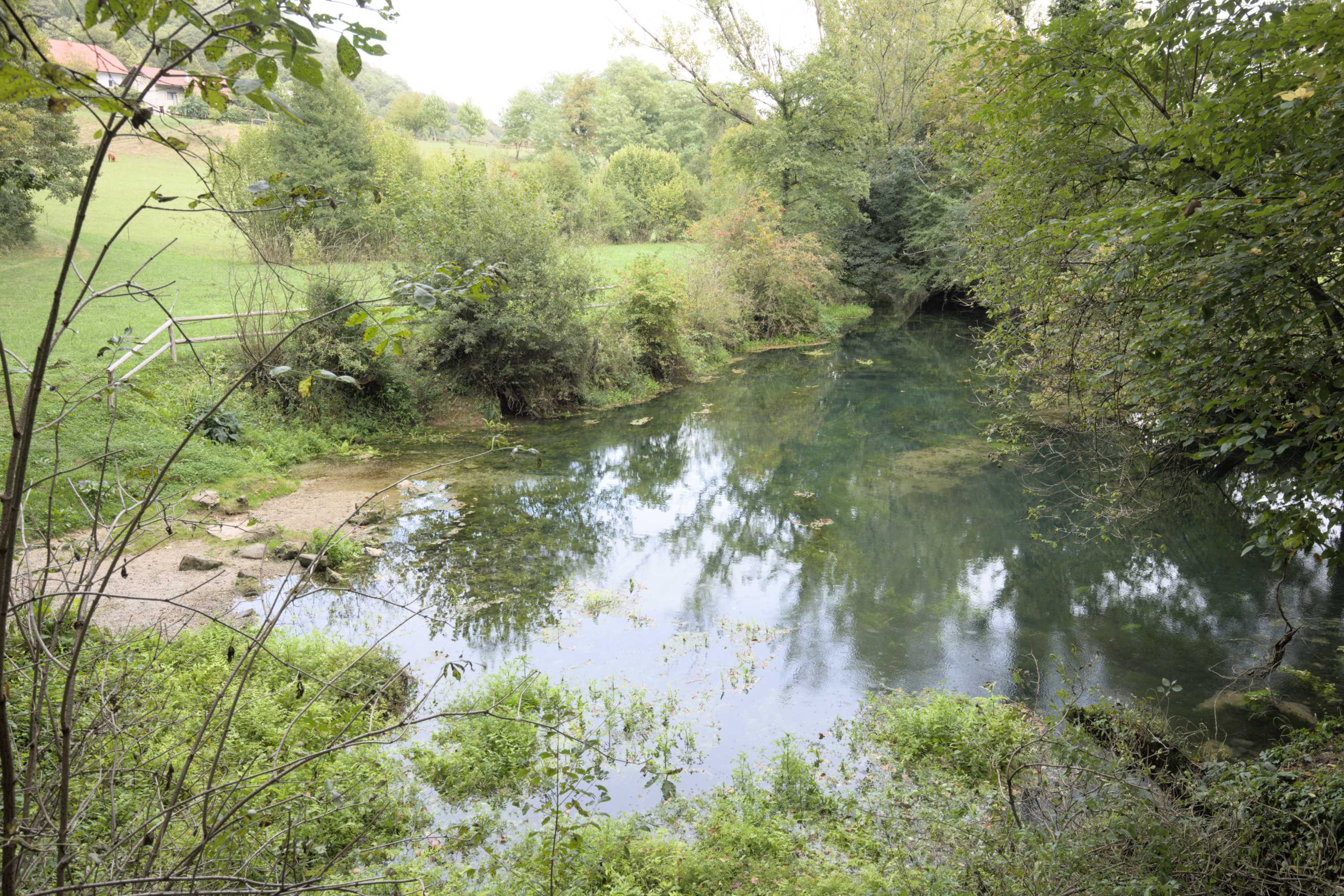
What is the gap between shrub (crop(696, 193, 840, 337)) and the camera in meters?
27.8

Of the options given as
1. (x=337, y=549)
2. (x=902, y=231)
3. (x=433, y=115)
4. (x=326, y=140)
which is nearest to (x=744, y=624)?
(x=337, y=549)

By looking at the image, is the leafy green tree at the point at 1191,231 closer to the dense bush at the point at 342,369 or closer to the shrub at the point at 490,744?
the shrub at the point at 490,744

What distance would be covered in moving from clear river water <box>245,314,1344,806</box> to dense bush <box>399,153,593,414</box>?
2.26 metres

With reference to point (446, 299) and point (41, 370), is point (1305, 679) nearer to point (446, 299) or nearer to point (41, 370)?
point (41, 370)

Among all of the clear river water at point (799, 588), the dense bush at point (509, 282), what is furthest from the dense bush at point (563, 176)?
the clear river water at point (799, 588)

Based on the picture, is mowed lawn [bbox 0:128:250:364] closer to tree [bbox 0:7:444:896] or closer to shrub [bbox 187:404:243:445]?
shrub [bbox 187:404:243:445]

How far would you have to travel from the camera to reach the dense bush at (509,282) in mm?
16766

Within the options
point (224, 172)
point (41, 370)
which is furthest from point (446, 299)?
point (41, 370)

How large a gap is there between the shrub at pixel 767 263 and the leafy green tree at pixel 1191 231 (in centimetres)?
1863

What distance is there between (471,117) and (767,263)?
52.9 m

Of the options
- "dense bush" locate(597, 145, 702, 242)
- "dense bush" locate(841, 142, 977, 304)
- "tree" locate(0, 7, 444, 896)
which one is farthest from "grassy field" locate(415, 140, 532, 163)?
"tree" locate(0, 7, 444, 896)

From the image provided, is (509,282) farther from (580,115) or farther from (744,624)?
(580,115)

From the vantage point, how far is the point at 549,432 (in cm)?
1748

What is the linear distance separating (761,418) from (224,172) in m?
13.3
